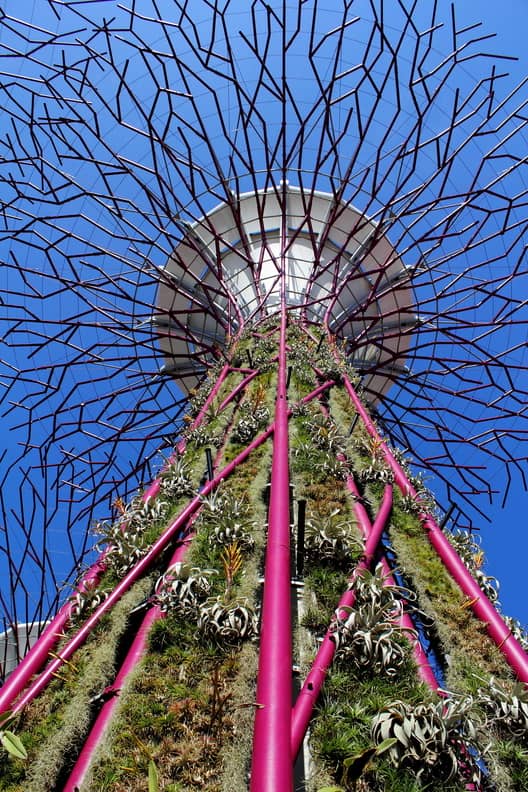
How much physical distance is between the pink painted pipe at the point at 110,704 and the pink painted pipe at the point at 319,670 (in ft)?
3.84

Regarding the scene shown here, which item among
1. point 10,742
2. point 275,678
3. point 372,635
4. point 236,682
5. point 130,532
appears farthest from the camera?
point 130,532

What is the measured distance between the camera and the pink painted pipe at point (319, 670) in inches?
104

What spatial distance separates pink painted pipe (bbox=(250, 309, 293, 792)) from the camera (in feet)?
5.33

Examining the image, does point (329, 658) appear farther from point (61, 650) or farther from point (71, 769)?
point (61, 650)

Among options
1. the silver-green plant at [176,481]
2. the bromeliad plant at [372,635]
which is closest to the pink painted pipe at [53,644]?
the silver-green plant at [176,481]

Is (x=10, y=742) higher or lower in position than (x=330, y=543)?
lower

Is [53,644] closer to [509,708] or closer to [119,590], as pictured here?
[119,590]

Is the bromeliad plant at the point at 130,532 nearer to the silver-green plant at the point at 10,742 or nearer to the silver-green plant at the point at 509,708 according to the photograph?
the silver-green plant at the point at 10,742

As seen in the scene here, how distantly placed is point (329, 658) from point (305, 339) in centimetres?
1043

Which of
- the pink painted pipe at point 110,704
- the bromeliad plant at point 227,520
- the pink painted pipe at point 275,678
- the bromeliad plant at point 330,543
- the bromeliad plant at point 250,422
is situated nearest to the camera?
the pink painted pipe at point 275,678

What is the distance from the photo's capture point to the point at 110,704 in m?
3.63

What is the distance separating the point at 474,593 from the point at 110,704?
332cm

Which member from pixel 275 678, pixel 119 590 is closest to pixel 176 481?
pixel 119 590

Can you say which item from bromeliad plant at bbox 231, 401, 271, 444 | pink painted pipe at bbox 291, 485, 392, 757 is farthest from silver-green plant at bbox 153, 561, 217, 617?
bromeliad plant at bbox 231, 401, 271, 444
